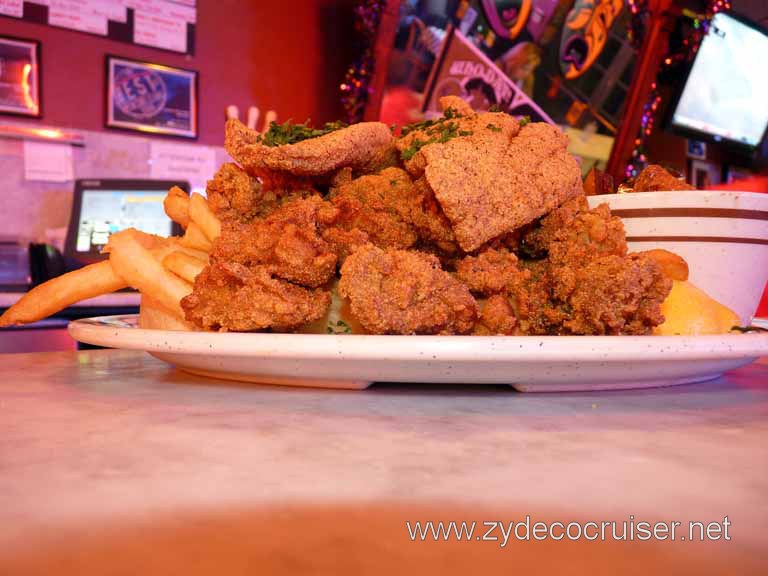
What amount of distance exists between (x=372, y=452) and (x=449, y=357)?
191 mm

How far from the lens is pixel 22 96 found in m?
3.81

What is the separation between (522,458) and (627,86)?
603 cm

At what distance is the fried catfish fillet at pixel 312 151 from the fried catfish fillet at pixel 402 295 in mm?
275

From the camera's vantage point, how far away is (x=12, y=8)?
12.2 feet

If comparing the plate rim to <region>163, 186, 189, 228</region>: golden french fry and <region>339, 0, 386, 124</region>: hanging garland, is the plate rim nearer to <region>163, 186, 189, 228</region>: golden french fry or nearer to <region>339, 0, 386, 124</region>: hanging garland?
<region>163, 186, 189, 228</region>: golden french fry

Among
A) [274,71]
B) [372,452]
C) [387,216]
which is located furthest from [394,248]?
[274,71]

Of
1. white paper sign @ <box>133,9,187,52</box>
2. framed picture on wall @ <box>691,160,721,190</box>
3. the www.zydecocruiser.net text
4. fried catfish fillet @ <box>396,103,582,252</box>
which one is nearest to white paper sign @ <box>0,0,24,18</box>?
white paper sign @ <box>133,9,187,52</box>

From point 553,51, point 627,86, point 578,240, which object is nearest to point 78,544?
point 578,240

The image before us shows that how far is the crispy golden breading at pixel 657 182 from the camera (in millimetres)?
1418

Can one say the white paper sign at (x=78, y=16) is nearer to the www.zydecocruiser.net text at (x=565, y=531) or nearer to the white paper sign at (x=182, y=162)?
the white paper sign at (x=182, y=162)

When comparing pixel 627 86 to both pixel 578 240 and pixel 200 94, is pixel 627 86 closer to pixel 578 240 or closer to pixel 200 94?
pixel 200 94

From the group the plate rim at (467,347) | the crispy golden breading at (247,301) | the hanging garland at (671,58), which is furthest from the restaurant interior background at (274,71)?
the plate rim at (467,347)

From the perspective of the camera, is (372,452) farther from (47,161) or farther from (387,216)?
(47,161)

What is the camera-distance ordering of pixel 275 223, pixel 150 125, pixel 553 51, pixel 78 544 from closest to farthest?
pixel 78 544 < pixel 275 223 < pixel 150 125 < pixel 553 51
